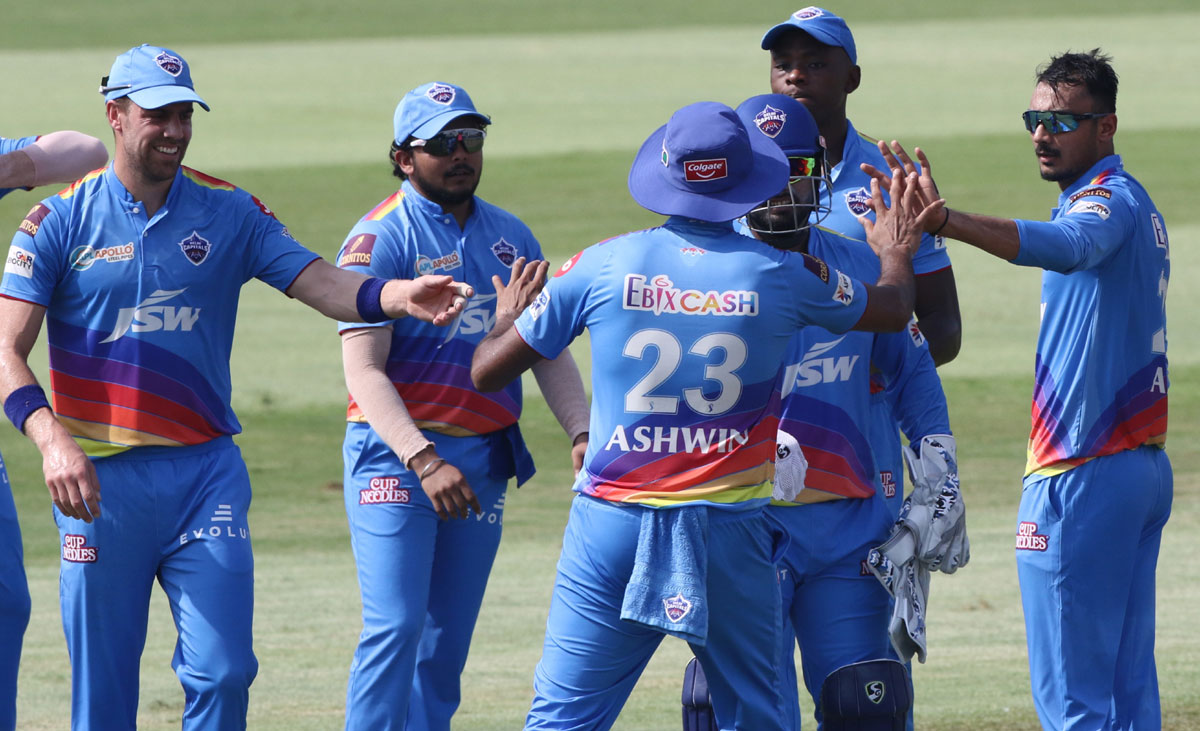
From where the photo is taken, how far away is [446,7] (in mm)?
50375

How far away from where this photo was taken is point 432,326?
22.4ft

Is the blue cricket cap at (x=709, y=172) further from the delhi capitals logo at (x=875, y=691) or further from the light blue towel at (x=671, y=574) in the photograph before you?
the delhi capitals logo at (x=875, y=691)

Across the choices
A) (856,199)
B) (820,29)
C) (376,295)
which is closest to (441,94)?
(376,295)

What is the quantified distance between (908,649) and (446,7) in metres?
45.9

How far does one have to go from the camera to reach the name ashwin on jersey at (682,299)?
17.1ft

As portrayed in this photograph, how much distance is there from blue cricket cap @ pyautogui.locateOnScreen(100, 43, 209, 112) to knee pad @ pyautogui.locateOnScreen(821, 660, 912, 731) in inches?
106

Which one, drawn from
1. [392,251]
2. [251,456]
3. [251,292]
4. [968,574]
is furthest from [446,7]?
[392,251]

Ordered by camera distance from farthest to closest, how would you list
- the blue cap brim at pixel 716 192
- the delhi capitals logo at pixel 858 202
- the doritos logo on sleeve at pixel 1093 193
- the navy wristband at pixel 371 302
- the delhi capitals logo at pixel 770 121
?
the delhi capitals logo at pixel 858 202 → the doritos logo on sleeve at pixel 1093 193 → the navy wristband at pixel 371 302 → the delhi capitals logo at pixel 770 121 → the blue cap brim at pixel 716 192

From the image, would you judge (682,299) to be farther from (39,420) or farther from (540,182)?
(540,182)

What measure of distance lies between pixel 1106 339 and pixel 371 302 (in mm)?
2455

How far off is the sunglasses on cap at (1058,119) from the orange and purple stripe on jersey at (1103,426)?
33.4 inches

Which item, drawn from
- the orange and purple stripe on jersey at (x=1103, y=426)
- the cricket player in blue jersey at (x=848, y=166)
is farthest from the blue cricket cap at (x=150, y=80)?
the orange and purple stripe on jersey at (x=1103, y=426)

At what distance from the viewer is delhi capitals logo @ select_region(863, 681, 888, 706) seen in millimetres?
5863

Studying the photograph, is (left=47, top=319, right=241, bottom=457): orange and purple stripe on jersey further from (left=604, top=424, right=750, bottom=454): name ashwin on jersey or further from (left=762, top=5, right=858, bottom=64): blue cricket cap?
(left=762, top=5, right=858, bottom=64): blue cricket cap
